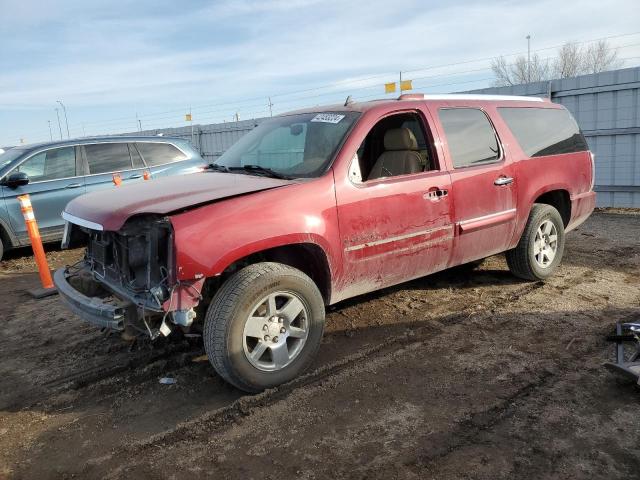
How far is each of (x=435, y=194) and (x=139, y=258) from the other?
2.34m

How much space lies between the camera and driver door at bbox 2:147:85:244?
754 centimetres

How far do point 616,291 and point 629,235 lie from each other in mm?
3064

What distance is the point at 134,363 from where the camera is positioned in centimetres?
388

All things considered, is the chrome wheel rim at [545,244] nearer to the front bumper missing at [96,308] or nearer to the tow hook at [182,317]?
the tow hook at [182,317]

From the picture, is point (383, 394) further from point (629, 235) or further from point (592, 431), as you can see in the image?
point (629, 235)

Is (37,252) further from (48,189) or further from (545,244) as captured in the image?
(545,244)

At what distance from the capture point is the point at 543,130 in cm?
528

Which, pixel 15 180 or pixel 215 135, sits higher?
pixel 215 135

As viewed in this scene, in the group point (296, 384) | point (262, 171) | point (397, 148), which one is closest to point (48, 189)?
point (262, 171)

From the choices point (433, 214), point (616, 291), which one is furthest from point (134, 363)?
point (616, 291)

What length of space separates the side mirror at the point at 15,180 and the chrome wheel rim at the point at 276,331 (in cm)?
574

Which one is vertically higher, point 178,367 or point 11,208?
point 11,208

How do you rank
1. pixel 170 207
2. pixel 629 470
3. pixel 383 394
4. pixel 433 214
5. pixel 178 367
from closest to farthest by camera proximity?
pixel 629 470 < pixel 170 207 < pixel 383 394 < pixel 178 367 < pixel 433 214

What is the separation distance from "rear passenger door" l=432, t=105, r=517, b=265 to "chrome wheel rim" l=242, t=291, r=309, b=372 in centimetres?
169
